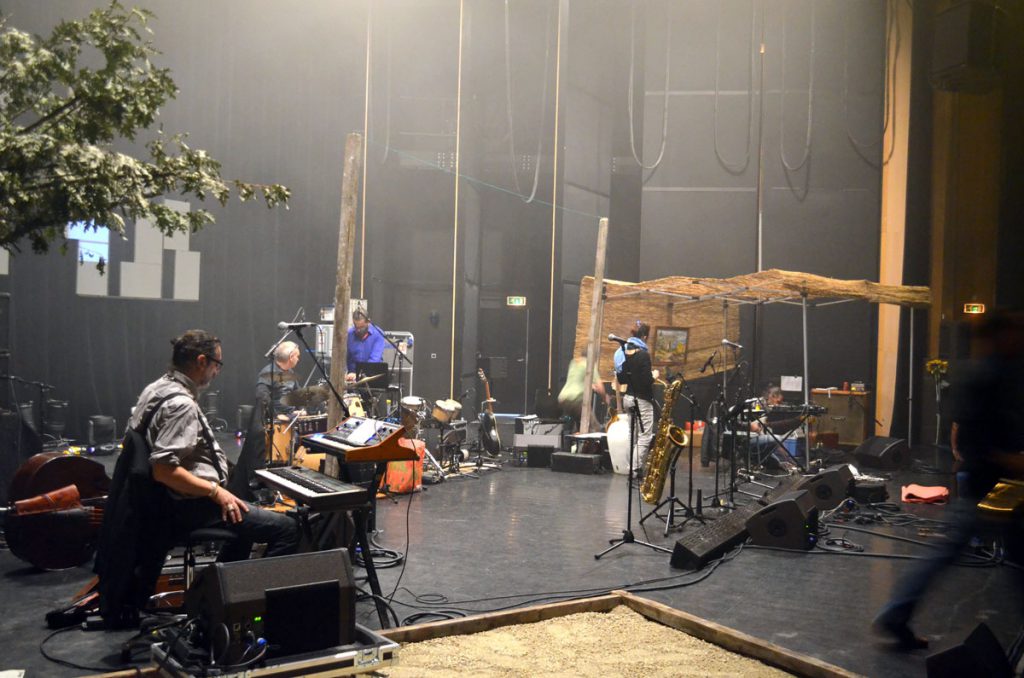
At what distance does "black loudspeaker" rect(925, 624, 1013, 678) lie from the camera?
3.27 meters

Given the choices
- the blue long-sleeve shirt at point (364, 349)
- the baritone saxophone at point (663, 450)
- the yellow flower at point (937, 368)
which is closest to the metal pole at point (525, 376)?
the blue long-sleeve shirt at point (364, 349)

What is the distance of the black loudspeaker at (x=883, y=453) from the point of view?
10497 mm

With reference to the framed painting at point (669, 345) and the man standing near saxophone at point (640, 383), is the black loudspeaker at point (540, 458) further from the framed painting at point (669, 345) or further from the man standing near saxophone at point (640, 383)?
the framed painting at point (669, 345)

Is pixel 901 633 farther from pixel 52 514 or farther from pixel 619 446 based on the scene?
pixel 619 446

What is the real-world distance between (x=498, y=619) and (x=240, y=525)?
1362mm

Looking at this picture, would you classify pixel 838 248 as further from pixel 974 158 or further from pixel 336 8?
pixel 336 8

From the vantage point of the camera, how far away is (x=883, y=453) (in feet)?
34.2

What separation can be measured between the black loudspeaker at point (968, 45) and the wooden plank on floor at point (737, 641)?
7410 millimetres

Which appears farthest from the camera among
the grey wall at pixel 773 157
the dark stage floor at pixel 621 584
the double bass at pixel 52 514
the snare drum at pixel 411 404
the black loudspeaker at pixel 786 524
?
the grey wall at pixel 773 157

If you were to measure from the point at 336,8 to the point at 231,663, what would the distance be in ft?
43.0

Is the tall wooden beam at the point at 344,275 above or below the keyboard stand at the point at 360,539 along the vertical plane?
above

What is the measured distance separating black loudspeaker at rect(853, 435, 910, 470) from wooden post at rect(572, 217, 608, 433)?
3458 millimetres

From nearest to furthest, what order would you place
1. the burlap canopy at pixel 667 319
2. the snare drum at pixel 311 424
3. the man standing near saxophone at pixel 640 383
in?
the snare drum at pixel 311 424, the man standing near saxophone at pixel 640 383, the burlap canopy at pixel 667 319

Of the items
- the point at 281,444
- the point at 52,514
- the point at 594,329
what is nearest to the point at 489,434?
the point at 594,329
